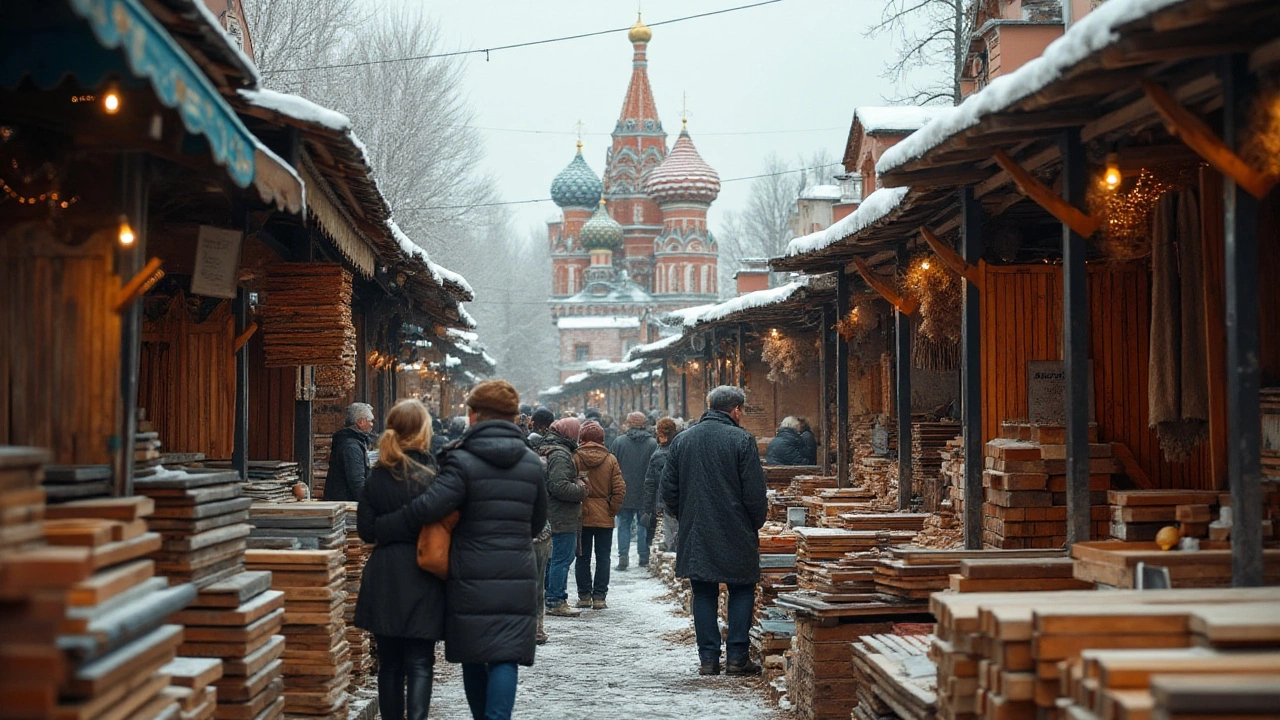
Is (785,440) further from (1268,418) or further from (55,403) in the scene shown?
(55,403)

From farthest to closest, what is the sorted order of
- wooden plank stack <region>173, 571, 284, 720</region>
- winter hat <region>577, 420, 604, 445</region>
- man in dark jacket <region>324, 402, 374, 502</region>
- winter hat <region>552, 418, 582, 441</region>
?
winter hat <region>577, 420, 604, 445</region>, winter hat <region>552, 418, 582, 441</region>, man in dark jacket <region>324, 402, 374, 502</region>, wooden plank stack <region>173, 571, 284, 720</region>

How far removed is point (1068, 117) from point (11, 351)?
15.1ft

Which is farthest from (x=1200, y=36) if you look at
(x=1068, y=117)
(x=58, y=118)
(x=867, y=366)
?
(x=867, y=366)

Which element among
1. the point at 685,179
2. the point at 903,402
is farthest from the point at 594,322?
the point at 903,402

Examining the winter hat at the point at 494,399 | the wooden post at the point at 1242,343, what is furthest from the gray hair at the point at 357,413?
the wooden post at the point at 1242,343

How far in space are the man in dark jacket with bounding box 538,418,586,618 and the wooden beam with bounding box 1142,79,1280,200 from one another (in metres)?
7.97

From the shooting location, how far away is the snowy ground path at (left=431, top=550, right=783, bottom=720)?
9.56 metres

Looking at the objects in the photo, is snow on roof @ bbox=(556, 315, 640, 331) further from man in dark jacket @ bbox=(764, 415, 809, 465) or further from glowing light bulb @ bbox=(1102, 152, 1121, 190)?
glowing light bulb @ bbox=(1102, 152, 1121, 190)

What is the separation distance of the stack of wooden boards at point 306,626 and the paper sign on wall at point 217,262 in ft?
4.62

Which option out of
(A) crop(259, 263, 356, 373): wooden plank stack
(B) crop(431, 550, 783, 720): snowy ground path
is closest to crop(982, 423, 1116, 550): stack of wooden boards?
(B) crop(431, 550, 783, 720): snowy ground path

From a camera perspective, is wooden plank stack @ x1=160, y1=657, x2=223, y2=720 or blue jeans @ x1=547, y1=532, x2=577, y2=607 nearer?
wooden plank stack @ x1=160, y1=657, x2=223, y2=720

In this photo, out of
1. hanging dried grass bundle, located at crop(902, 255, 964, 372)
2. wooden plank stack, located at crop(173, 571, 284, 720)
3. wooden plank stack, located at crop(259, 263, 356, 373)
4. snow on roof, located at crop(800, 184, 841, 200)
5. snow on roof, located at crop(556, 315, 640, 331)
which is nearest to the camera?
wooden plank stack, located at crop(173, 571, 284, 720)

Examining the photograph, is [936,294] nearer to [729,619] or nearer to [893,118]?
[729,619]

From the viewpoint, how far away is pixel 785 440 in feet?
59.3
